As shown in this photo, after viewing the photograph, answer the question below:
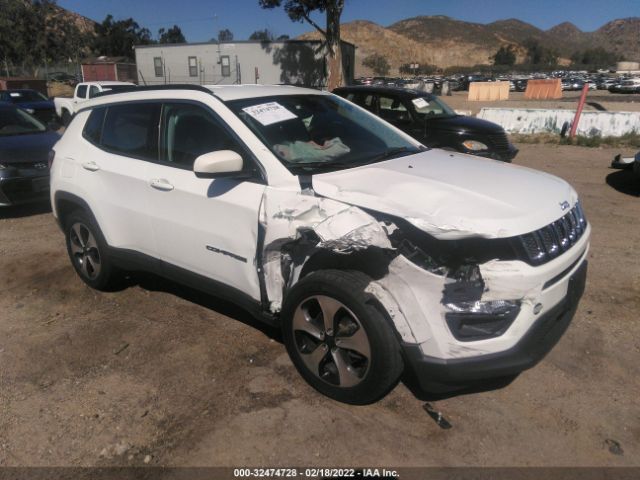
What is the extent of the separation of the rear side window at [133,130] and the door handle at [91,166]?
6.4 inches

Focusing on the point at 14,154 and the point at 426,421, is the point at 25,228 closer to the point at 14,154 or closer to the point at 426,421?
the point at 14,154

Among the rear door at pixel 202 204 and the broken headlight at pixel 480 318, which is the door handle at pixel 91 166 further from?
the broken headlight at pixel 480 318

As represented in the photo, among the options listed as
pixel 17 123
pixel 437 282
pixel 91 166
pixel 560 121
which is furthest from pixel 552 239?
pixel 560 121

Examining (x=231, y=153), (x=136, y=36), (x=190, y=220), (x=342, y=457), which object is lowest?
(x=342, y=457)

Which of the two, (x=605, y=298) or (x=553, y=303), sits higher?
(x=553, y=303)

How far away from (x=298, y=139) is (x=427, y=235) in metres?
1.31

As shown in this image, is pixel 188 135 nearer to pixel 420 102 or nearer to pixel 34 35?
pixel 420 102

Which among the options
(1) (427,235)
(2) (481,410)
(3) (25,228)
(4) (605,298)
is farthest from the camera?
(3) (25,228)

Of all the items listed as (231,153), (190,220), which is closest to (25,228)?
(190,220)

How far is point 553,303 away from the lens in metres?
2.58

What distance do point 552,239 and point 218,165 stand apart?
186 centimetres

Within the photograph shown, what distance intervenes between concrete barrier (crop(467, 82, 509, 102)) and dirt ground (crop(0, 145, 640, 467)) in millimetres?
30746

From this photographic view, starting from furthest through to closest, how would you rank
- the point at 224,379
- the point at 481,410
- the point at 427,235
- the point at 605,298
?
1. the point at 605,298
2. the point at 224,379
3. the point at 481,410
4. the point at 427,235

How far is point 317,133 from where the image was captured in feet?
11.6
